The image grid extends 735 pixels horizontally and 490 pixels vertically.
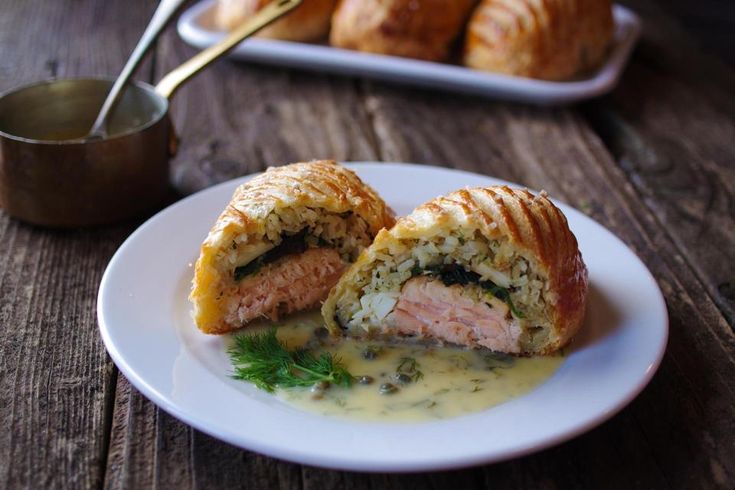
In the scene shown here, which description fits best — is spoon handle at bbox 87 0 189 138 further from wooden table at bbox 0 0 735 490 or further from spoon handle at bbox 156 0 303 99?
wooden table at bbox 0 0 735 490

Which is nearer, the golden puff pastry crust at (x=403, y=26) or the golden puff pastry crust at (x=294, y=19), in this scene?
the golden puff pastry crust at (x=403, y=26)

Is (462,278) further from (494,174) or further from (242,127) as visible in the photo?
(242,127)

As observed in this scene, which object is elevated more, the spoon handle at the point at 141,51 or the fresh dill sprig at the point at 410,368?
the spoon handle at the point at 141,51

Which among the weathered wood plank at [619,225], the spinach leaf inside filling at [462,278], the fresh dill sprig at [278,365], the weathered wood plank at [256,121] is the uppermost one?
the spinach leaf inside filling at [462,278]

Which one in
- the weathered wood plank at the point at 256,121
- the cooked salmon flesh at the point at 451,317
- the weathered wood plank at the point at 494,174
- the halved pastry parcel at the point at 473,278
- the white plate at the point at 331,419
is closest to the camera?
the white plate at the point at 331,419

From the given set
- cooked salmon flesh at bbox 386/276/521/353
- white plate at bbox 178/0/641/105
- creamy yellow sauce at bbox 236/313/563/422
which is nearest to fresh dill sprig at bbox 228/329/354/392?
creamy yellow sauce at bbox 236/313/563/422

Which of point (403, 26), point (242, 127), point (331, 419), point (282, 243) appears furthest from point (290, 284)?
point (403, 26)

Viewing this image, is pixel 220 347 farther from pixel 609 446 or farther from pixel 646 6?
pixel 646 6

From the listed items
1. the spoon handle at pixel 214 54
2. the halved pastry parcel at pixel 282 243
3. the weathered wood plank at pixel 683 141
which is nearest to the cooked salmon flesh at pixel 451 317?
the halved pastry parcel at pixel 282 243

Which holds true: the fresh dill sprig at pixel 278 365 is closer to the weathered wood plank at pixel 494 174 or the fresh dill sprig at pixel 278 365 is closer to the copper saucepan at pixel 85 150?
the weathered wood plank at pixel 494 174
